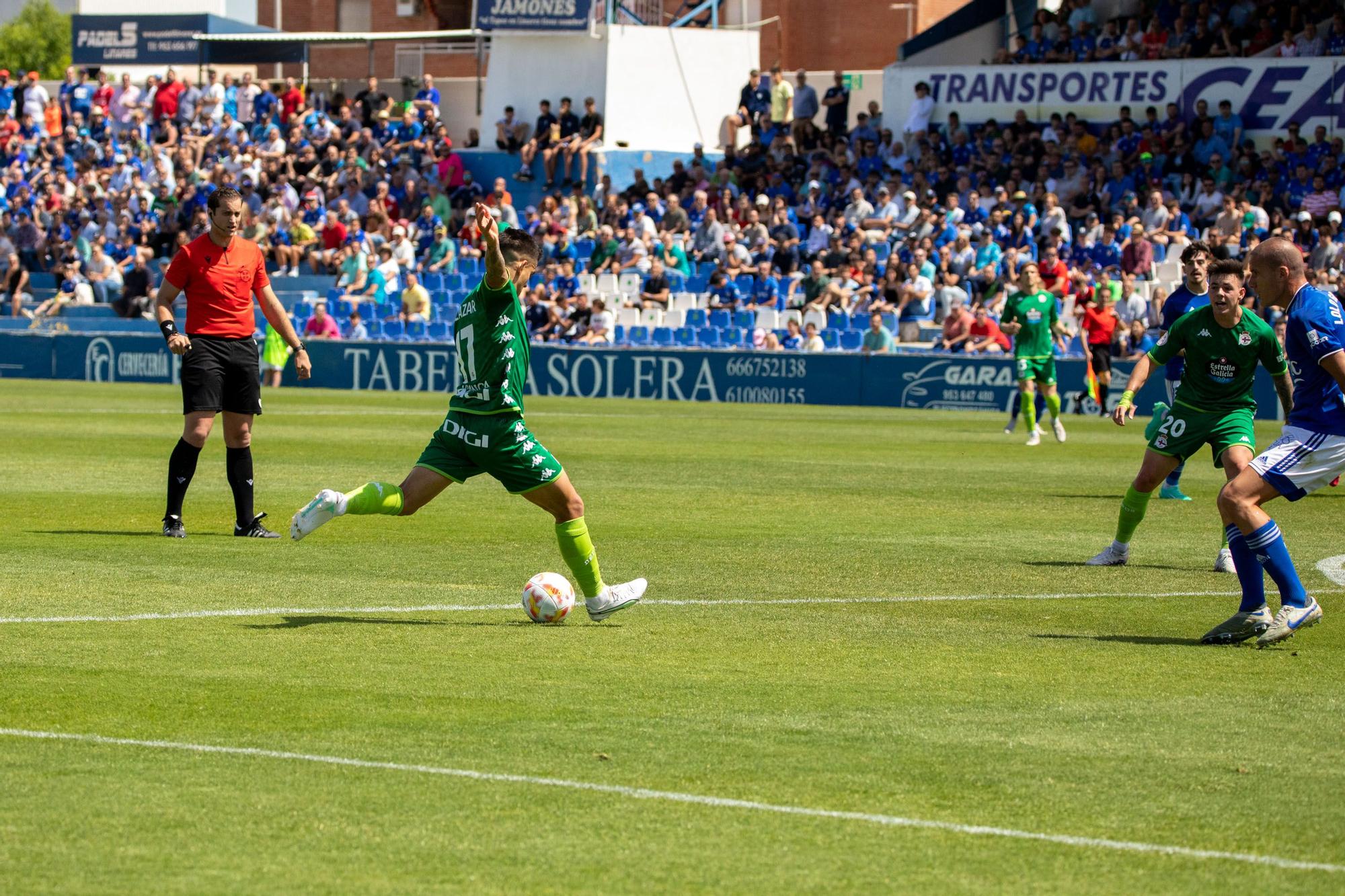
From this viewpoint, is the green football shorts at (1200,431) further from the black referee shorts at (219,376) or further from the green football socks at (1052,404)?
the green football socks at (1052,404)

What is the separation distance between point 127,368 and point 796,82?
53.8 ft

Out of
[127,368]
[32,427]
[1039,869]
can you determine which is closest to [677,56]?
[127,368]

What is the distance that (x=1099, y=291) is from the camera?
26.7 m

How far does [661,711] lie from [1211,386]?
5719 mm

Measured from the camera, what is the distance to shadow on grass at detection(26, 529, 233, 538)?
12.4 meters

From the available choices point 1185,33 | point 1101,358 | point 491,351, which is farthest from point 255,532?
point 1185,33

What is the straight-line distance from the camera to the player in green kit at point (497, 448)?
895 centimetres

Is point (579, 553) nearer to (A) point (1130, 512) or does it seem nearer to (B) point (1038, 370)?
(A) point (1130, 512)

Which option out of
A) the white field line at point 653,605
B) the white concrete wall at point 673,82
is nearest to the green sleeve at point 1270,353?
the white field line at point 653,605

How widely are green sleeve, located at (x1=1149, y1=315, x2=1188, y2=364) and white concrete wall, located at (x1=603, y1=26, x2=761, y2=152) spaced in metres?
34.3

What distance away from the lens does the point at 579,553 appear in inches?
355

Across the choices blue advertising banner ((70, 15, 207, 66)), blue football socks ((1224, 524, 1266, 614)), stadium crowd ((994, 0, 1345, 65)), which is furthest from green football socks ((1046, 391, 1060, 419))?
blue advertising banner ((70, 15, 207, 66))

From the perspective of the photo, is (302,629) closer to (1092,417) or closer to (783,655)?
(783,655)

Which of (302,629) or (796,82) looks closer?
(302,629)
